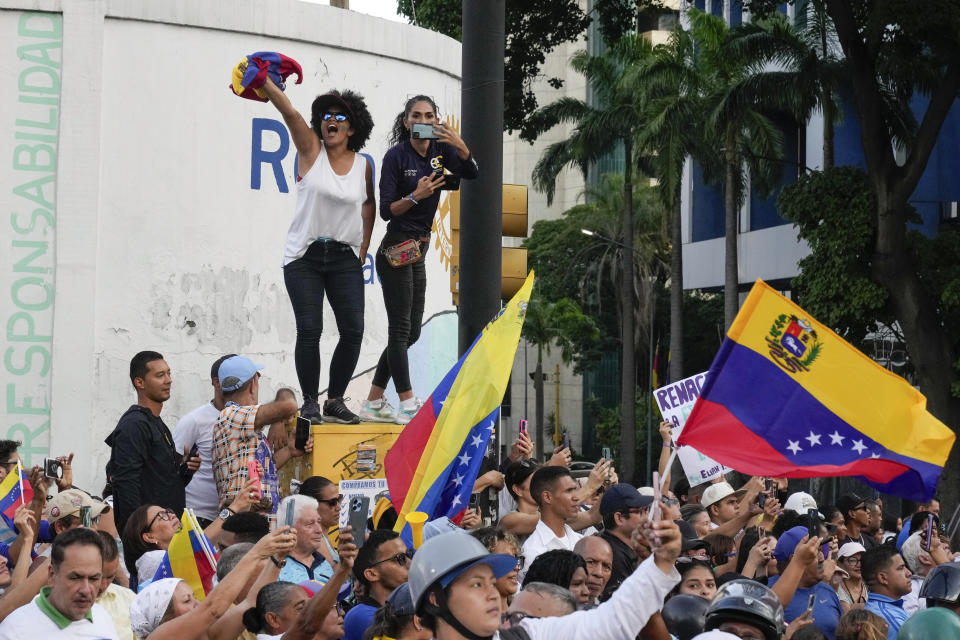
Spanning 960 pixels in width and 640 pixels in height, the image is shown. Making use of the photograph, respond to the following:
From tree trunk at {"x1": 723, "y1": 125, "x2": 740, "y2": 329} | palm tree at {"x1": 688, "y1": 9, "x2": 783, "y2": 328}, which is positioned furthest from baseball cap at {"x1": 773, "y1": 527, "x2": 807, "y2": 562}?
tree trunk at {"x1": 723, "y1": 125, "x2": 740, "y2": 329}

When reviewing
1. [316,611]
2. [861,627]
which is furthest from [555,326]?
[316,611]

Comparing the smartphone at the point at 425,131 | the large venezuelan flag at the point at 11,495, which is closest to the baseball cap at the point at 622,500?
the smartphone at the point at 425,131

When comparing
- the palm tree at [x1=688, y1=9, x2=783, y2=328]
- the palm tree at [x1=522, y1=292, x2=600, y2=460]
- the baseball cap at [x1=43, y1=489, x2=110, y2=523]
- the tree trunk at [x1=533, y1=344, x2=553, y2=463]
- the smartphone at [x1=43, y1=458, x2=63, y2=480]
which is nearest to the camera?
the smartphone at [x1=43, y1=458, x2=63, y2=480]

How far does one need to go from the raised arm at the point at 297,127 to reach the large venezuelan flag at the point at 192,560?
3.34m

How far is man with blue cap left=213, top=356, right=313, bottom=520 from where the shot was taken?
775 cm

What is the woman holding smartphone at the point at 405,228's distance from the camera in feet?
29.6

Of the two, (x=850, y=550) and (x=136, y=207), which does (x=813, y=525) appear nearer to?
(x=850, y=550)

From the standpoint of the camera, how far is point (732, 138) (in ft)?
112

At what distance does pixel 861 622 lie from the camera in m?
6.37

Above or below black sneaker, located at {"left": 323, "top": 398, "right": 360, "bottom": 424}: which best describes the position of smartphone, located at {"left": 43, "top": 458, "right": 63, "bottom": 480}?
below

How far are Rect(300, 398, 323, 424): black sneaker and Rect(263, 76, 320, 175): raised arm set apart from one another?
1.53 m

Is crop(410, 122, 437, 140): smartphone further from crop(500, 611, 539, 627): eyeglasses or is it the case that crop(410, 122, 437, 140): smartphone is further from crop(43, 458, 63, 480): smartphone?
crop(500, 611, 539, 627): eyeglasses

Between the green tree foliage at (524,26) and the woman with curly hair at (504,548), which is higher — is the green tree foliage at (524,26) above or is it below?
above

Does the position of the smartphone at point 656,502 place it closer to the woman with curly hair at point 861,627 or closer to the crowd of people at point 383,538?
the crowd of people at point 383,538
